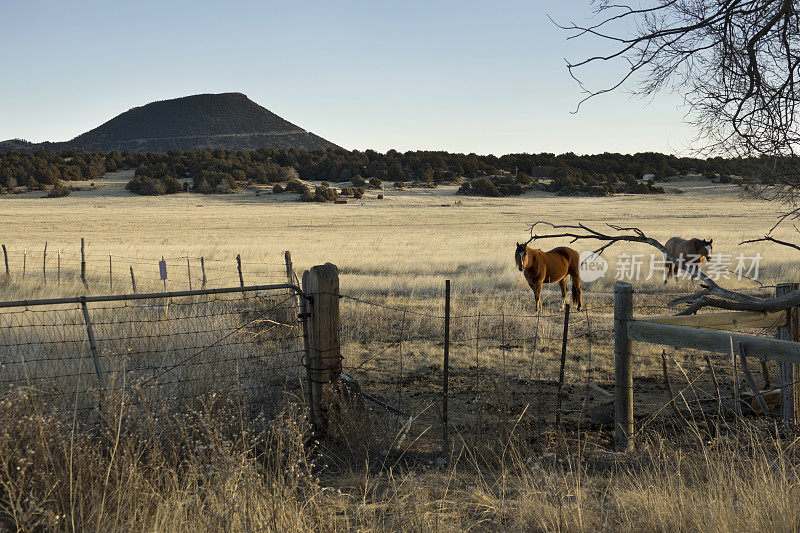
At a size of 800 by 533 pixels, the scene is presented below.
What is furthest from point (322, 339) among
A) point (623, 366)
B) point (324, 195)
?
point (324, 195)

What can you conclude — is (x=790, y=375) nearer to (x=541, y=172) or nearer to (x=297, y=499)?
(x=297, y=499)

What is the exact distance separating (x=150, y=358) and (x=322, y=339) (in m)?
3.64

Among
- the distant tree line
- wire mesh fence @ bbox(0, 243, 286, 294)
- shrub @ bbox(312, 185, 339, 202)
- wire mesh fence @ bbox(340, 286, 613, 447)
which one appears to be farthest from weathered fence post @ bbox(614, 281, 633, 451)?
the distant tree line

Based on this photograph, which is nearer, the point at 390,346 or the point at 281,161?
the point at 390,346

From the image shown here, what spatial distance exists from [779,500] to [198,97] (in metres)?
166

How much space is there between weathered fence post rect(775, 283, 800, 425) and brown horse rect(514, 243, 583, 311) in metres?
7.09

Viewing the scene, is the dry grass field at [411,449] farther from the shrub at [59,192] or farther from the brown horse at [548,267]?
the shrub at [59,192]

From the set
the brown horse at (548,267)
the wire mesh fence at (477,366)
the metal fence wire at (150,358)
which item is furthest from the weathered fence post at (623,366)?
the brown horse at (548,267)

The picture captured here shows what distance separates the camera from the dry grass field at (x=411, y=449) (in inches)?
134

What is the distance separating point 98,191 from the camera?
222 feet

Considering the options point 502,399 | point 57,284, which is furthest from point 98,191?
point 502,399

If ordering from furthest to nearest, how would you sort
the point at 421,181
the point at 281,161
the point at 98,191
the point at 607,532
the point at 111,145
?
the point at 111,145, the point at 281,161, the point at 421,181, the point at 98,191, the point at 607,532

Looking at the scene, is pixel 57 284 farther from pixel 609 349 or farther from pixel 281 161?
pixel 281 161

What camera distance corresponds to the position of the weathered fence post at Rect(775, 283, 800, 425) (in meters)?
5.70
